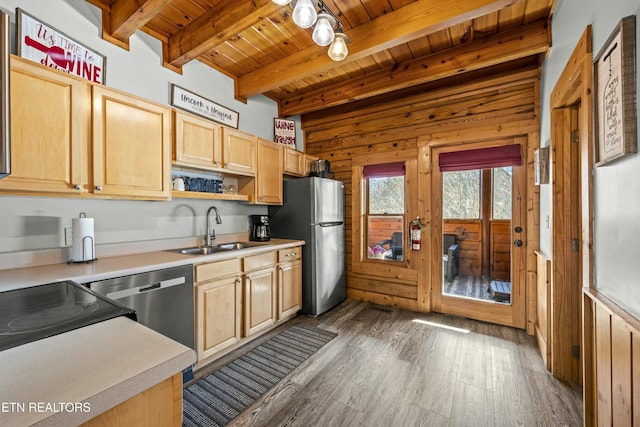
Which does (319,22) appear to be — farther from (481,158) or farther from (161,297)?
(481,158)

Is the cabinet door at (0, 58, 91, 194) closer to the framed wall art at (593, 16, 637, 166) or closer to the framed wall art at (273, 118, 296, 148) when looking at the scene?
the framed wall art at (273, 118, 296, 148)

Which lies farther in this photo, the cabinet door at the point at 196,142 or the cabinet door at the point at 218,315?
the cabinet door at the point at 196,142

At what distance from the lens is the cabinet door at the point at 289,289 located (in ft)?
9.60

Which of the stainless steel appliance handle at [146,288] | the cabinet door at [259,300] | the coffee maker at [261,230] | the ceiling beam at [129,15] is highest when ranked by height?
the ceiling beam at [129,15]

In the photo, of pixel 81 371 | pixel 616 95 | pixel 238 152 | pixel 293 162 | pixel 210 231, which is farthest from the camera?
pixel 293 162

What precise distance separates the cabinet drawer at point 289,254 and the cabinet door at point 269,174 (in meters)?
0.60

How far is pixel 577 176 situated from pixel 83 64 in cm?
370

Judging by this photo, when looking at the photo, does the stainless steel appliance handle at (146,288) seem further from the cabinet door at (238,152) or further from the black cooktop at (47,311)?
the cabinet door at (238,152)

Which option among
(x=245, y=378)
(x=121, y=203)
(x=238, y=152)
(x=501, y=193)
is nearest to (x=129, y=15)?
(x=238, y=152)

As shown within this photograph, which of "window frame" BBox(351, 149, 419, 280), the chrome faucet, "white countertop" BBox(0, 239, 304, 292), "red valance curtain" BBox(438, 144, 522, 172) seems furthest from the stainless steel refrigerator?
"red valance curtain" BBox(438, 144, 522, 172)

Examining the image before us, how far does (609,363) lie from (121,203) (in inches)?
124

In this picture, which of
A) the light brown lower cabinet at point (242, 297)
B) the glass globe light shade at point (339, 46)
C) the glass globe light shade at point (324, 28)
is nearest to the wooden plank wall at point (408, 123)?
the light brown lower cabinet at point (242, 297)

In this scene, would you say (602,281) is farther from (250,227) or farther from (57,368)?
(250,227)

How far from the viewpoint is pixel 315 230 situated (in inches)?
126
